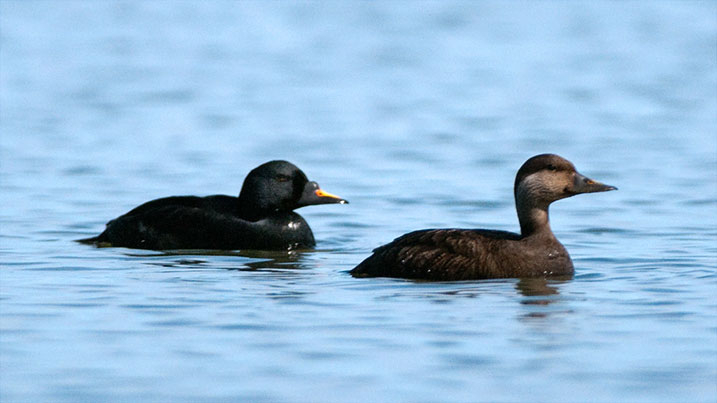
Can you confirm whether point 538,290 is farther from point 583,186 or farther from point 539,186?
point 583,186

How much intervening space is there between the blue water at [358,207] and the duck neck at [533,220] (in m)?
0.49

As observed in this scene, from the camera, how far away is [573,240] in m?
14.7

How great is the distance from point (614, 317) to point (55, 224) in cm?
703

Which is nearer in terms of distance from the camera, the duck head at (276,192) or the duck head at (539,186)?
the duck head at (539,186)

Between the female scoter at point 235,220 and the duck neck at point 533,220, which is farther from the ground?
the female scoter at point 235,220

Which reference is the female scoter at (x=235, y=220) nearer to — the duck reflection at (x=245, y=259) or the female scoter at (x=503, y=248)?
the duck reflection at (x=245, y=259)

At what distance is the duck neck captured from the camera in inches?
480

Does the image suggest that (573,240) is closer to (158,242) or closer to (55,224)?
(158,242)

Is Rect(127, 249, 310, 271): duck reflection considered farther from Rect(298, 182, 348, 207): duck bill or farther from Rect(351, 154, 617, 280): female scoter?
Rect(351, 154, 617, 280): female scoter

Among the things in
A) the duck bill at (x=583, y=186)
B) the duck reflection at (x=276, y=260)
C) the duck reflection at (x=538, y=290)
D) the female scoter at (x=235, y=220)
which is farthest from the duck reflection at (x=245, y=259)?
the duck bill at (x=583, y=186)

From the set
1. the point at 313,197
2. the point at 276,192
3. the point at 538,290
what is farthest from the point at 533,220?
the point at 276,192

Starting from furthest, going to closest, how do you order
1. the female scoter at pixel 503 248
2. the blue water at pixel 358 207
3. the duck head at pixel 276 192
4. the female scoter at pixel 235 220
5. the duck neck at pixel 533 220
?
the duck head at pixel 276 192 < the female scoter at pixel 235 220 < the duck neck at pixel 533 220 < the female scoter at pixel 503 248 < the blue water at pixel 358 207

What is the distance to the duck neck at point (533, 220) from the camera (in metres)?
12.2

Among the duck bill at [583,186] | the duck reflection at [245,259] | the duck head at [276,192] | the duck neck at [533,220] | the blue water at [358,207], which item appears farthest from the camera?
the duck head at [276,192]
